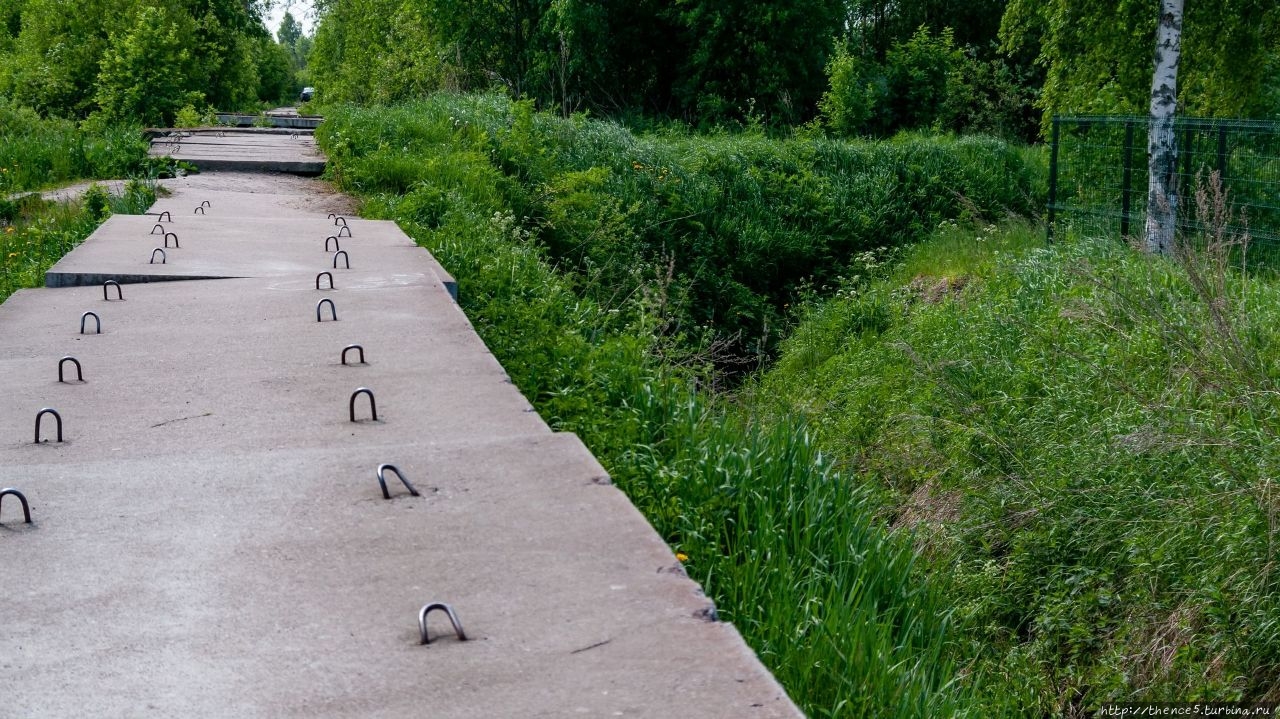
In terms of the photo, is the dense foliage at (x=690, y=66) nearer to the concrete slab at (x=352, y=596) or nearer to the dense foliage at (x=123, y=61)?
the dense foliage at (x=123, y=61)

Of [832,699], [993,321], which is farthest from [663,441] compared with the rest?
[993,321]

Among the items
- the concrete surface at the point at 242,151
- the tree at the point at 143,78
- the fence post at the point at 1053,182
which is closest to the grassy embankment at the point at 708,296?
the concrete surface at the point at 242,151

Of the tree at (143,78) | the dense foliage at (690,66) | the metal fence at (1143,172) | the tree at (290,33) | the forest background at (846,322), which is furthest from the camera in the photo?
the tree at (290,33)

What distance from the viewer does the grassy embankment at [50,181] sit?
7.93 meters

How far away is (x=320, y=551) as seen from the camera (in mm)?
2670

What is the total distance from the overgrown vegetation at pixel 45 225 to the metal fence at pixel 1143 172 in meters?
8.53

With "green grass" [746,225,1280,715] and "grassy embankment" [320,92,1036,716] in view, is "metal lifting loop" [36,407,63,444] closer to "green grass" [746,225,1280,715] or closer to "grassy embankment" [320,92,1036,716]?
"grassy embankment" [320,92,1036,716]

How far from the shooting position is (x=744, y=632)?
3330 mm

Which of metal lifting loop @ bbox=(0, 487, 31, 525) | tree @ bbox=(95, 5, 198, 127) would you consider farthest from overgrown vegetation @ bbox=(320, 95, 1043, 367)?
metal lifting loop @ bbox=(0, 487, 31, 525)

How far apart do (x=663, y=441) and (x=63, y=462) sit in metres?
2.08

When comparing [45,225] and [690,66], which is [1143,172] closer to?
[45,225]

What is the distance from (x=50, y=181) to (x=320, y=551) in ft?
33.3

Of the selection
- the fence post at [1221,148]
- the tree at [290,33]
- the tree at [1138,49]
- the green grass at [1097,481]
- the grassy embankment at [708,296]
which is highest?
the tree at [290,33]

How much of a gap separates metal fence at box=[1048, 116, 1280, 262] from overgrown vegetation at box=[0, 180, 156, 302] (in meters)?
8.53
